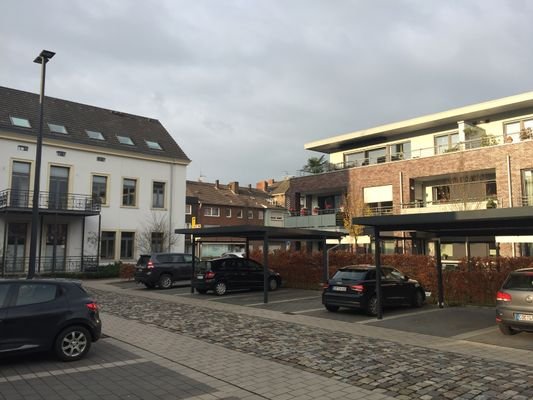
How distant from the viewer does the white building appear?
2975 centimetres

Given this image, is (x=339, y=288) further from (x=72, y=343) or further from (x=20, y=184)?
(x=20, y=184)

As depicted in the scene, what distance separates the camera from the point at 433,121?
3300cm

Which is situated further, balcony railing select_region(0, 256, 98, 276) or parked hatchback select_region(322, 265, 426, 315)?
balcony railing select_region(0, 256, 98, 276)

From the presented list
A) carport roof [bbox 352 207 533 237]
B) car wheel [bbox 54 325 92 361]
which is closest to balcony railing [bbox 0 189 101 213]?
car wheel [bbox 54 325 92 361]

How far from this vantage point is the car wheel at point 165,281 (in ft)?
73.6

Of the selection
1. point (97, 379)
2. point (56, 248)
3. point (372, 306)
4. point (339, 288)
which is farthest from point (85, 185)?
point (97, 379)

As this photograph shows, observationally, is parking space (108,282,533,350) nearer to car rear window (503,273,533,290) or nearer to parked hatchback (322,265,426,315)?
parked hatchback (322,265,426,315)

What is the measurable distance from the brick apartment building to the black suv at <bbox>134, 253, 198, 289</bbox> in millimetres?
11827

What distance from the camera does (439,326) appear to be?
11.6m

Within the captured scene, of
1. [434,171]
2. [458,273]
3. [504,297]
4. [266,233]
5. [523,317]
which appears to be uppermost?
[434,171]

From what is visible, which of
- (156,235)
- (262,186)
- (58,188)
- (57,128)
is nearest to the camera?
(58,188)

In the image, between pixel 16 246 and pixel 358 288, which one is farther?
pixel 16 246

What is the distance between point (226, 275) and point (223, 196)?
1749 inches

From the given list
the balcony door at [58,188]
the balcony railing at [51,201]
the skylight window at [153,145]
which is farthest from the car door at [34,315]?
the skylight window at [153,145]
